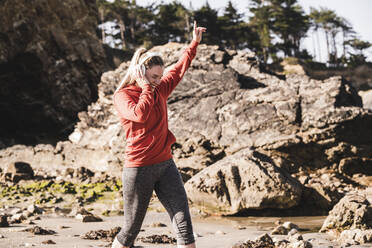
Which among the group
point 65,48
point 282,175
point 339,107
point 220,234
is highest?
point 65,48

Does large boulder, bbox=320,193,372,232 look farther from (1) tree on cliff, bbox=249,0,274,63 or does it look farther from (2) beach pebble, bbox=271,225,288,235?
(1) tree on cliff, bbox=249,0,274,63

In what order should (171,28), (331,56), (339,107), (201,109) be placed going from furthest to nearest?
1. (331,56)
2. (171,28)
3. (201,109)
4. (339,107)

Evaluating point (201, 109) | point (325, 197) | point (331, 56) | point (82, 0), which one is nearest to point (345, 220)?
point (325, 197)

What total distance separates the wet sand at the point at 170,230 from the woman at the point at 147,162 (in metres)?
2.05

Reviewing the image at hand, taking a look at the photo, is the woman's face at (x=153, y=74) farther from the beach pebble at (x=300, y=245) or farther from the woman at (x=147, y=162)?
the beach pebble at (x=300, y=245)

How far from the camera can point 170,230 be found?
259 inches

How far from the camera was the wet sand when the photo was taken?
519 centimetres

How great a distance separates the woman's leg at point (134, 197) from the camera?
327cm

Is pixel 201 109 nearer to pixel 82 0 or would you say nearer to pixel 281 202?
pixel 281 202

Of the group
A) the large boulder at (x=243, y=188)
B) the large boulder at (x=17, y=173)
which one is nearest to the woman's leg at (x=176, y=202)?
the large boulder at (x=243, y=188)

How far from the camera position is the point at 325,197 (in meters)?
8.45

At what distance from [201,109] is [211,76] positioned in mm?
1712

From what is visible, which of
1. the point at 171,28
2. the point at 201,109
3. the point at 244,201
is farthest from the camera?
the point at 171,28

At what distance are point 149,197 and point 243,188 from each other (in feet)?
16.5
